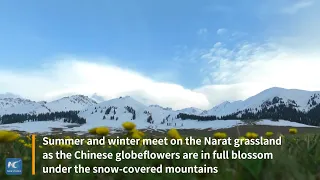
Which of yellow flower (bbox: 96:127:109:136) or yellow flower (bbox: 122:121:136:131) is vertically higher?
yellow flower (bbox: 122:121:136:131)

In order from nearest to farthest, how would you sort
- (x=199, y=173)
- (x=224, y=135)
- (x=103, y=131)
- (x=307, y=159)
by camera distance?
(x=199, y=173)
(x=307, y=159)
(x=103, y=131)
(x=224, y=135)

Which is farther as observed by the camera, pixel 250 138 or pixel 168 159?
pixel 250 138

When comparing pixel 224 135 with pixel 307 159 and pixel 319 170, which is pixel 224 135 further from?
pixel 319 170

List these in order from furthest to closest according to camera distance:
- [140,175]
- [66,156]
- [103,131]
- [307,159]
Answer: [103,131] → [66,156] → [307,159] → [140,175]

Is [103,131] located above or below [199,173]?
above

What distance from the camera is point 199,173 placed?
7.18 feet

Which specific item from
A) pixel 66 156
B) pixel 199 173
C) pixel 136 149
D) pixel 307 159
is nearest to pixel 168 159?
pixel 136 149

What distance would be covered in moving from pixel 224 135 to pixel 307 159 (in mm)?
1107

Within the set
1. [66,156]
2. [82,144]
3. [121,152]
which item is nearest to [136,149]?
[121,152]

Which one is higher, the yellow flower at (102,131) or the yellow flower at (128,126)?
the yellow flower at (128,126)

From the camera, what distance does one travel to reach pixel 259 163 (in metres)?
2.05

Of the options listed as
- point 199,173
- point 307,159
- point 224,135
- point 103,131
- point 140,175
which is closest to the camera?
point 140,175

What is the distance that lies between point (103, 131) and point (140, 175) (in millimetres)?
942

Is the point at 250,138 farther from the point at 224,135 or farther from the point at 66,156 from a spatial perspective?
the point at 66,156
